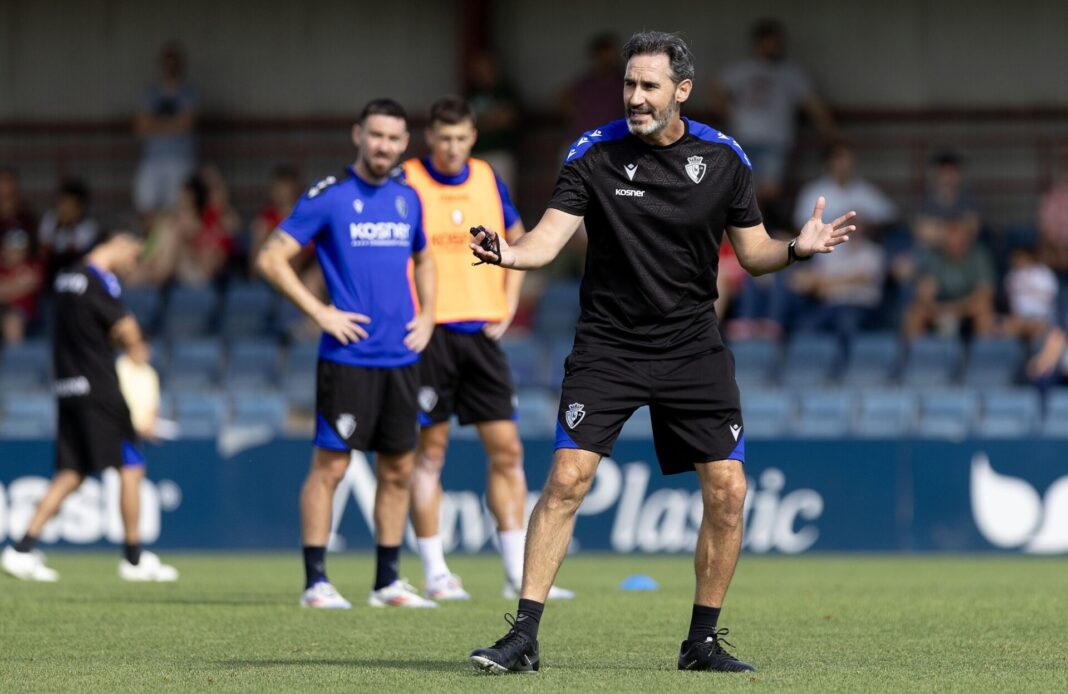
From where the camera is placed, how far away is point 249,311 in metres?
17.3

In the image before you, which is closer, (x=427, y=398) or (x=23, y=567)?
(x=427, y=398)

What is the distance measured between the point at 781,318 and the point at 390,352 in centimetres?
837

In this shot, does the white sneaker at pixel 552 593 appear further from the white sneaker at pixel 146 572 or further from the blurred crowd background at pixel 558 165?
the blurred crowd background at pixel 558 165

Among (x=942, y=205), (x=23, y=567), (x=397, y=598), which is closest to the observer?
(x=397, y=598)

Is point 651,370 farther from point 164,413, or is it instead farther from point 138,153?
point 138,153

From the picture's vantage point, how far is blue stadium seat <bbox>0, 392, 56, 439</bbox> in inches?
604

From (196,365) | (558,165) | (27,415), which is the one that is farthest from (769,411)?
(27,415)

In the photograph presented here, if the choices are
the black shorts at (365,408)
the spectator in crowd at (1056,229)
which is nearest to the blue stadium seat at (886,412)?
the spectator in crowd at (1056,229)

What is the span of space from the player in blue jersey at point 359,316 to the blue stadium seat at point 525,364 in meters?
6.99

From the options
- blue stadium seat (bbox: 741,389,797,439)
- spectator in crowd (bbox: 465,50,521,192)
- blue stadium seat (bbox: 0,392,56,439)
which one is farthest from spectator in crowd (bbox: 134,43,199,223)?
blue stadium seat (bbox: 741,389,797,439)

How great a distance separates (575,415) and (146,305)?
11.9m

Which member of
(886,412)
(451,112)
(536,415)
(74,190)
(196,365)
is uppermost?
(74,190)

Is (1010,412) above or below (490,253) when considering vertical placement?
below

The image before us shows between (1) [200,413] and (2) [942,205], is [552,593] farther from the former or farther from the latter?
(2) [942,205]
